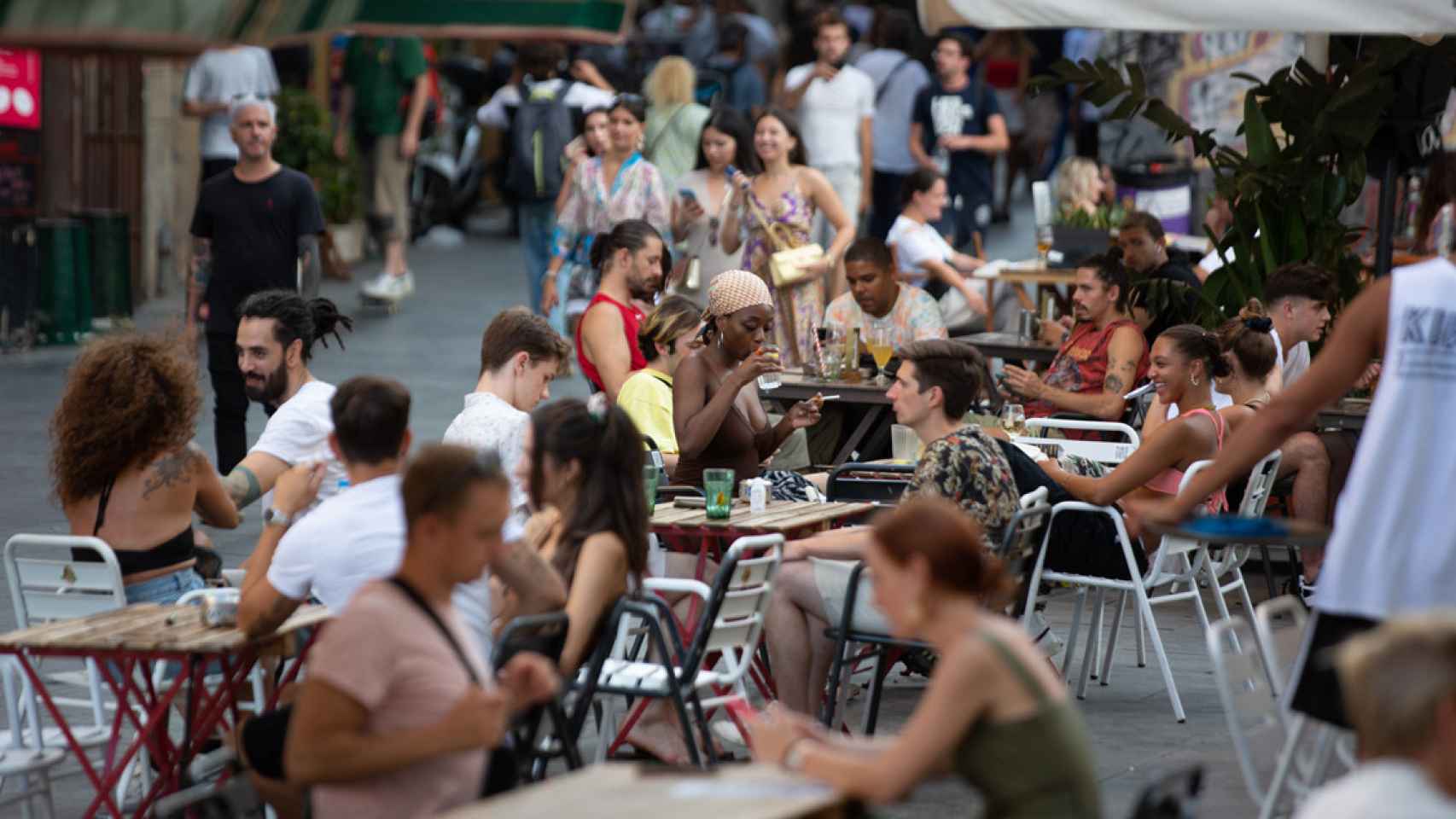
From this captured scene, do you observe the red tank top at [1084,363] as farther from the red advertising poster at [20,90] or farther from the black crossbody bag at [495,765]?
the red advertising poster at [20,90]

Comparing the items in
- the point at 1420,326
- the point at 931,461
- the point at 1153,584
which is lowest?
the point at 1153,584

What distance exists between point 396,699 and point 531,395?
299 centimetres

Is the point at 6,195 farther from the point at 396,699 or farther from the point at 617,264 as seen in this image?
the point at 396,699

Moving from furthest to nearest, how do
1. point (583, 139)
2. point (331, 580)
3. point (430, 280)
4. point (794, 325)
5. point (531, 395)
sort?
point (430, 280)
point (583, 139)
point (794, 325)
point (531, 395)
point (331, 580)

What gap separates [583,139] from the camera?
45.0 feet

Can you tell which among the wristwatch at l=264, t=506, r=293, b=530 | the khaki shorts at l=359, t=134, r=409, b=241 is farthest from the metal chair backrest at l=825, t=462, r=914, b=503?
the khaki shorts at l=359, t=134, r=409, b=241

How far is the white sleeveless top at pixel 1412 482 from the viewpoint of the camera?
14.3 ft

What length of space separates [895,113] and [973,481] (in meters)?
10.8

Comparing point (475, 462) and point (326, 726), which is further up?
point (475, 462)

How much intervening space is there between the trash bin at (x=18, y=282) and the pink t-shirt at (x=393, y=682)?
1134 cm

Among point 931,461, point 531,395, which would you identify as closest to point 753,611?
point 931,461

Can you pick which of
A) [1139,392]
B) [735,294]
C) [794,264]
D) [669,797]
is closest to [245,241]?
[735,294]

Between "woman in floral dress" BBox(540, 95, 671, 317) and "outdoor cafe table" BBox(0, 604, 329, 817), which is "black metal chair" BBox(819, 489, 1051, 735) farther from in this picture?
"woman in floral dress" BBox(540, 95, 671, 317)

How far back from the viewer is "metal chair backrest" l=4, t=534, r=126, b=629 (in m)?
5.48
